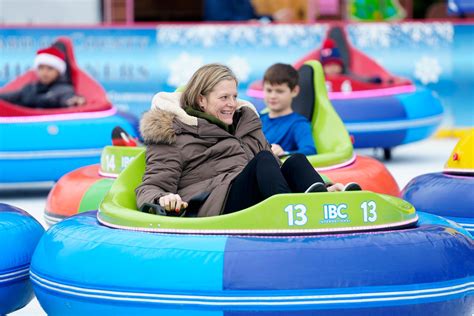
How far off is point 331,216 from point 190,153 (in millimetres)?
823

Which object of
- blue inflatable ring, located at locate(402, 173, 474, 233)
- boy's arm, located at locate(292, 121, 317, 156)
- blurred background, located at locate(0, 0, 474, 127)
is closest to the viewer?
blue inflatable ring, located at locate(402, 173, 474, 233)

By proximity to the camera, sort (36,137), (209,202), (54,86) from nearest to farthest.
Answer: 1. (209,202)
2. (36,137)
3. (54,86)

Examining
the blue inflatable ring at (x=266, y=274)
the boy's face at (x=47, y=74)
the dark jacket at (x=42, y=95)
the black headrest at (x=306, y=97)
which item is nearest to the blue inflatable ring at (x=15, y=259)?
the blue inflatable ring at (x=266, y=274)

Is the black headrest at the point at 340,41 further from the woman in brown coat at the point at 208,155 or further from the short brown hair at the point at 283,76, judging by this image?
the woman in brown coat at the point at 208,155

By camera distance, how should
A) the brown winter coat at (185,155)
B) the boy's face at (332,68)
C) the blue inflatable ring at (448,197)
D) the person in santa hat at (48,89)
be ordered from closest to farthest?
1. the brown winter coat at (185,155)
2. the blue inflatable ring at (448,197)
3. the person in santa hat at (48,89)
4. the boy's face at (332,68)

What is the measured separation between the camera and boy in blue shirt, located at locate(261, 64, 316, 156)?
746cm

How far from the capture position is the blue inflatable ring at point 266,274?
450 centimetres

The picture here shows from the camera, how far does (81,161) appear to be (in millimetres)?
9641

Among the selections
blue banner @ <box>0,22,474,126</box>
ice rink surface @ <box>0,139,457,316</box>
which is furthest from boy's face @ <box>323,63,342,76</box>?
blue banner @ <box>0,22,474,126</box>

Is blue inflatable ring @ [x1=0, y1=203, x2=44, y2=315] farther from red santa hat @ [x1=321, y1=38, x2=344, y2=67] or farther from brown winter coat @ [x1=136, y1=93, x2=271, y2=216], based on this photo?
red santa hat @ [x1=321, y1=38, x2=344, y2=67]

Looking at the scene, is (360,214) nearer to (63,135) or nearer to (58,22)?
(63,135)

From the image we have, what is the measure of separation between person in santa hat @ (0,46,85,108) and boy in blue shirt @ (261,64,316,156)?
2.92 metres

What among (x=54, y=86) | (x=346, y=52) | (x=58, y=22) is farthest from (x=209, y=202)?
(x=58, y=22)

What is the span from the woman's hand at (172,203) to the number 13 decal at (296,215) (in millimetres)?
507
